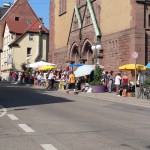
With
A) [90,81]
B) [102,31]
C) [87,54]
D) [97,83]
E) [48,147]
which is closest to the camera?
[48,147]

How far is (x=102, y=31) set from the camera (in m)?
39.8

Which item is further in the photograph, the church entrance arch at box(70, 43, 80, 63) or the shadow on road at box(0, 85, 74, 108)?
the church entrance arch at box(70, 43, 80, 63)

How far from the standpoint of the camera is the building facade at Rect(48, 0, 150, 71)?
33.9 m

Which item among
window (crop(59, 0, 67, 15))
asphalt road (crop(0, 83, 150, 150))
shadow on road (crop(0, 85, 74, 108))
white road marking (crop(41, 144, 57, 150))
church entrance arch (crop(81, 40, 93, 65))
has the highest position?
window (crop(59, 0, 67, 15))

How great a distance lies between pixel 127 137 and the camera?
9359 mm

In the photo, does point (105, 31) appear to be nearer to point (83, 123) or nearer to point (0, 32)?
point (83, 123)

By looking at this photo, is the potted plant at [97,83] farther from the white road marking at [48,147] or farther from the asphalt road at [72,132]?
the white road marking at [48,147]

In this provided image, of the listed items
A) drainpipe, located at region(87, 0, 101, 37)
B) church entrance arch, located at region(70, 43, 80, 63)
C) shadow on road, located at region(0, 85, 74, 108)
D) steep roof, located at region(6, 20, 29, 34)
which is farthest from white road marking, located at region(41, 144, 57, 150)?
steep roof, located at region(6, 20, 29, 34)

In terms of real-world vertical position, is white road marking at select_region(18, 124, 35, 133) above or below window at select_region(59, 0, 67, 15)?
below

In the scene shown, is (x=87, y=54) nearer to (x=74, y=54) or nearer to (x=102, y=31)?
(x=74, y=54)

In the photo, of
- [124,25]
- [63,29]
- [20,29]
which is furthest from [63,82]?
[20,29]

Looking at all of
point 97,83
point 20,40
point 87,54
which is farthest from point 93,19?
point 20,40

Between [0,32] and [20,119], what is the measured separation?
7657 centimetres

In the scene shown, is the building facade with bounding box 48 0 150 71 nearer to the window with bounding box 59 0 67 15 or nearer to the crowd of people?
the window with bounding box 59 0 67 15
